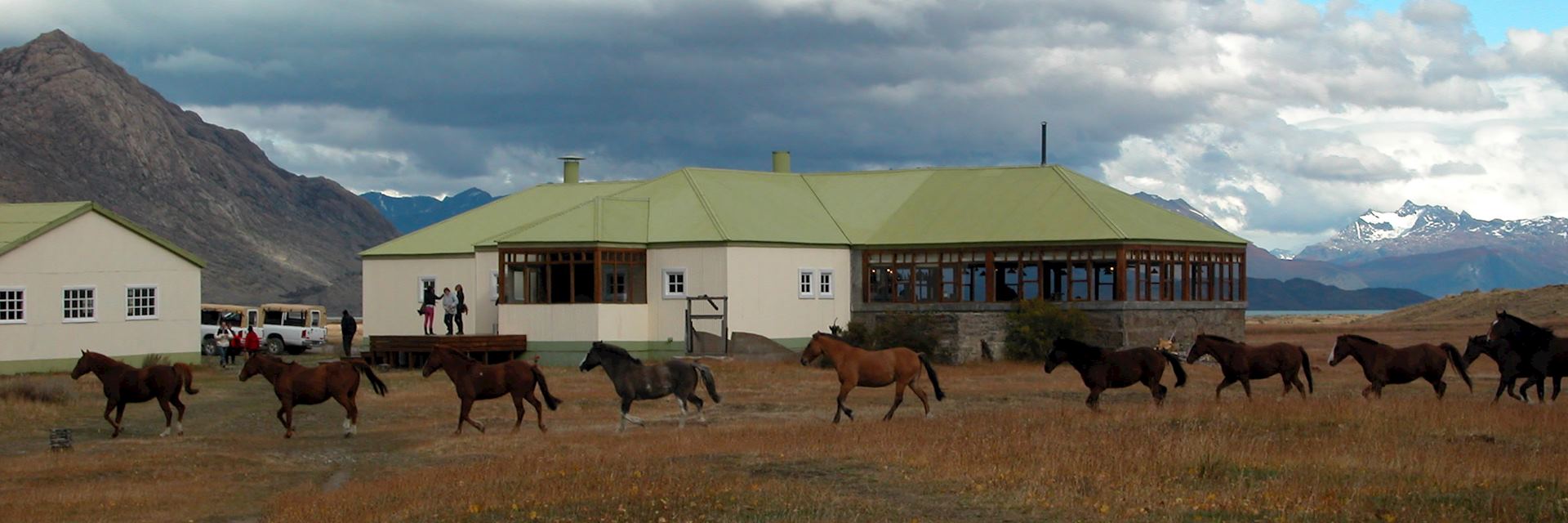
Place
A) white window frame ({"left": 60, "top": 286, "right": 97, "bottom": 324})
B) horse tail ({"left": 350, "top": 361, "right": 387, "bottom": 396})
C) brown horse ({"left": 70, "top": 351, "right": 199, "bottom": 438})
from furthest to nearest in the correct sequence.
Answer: white window frame ({"left": 60, "top": 286, "right": 97, "bottom": 324}) < brown horse ({"left": 70, "top": 351, "right": 199, "bottom": 438}) < horse tail ({"left": 350, "top": 361, "right": 387, "bottom": 396})

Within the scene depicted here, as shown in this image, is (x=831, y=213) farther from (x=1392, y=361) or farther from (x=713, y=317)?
(x=1392, y=361)

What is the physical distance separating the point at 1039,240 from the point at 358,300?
434 ft

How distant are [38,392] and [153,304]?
44.3 feet

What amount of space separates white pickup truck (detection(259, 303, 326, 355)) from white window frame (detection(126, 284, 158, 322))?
39.2 feet

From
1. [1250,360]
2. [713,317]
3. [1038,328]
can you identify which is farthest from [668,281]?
[1250,360]

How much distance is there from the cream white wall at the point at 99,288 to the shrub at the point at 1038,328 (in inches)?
901

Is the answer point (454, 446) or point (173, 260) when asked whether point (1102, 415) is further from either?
point (173, 260)

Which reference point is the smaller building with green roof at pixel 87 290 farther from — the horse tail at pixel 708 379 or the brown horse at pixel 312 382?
the horse tail at pixel 708 379

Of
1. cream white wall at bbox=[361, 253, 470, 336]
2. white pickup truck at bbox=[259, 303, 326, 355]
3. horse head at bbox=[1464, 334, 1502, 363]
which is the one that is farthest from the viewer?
white pickup truck at bbox=[259, 303, 326, 355]

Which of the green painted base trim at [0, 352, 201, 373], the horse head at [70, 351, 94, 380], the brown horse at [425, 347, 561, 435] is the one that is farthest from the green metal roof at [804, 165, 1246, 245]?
the horse head at [70, 351, 94, 380]

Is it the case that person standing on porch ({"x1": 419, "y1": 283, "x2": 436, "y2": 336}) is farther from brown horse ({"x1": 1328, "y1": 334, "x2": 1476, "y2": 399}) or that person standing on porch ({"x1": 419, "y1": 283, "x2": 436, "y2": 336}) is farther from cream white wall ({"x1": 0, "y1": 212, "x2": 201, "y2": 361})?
brown horse ({"x1": 1328, "y1": 334, "x2": 1476, "y2": 399})

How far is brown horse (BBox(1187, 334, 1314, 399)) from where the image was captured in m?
30.3

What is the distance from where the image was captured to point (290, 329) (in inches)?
2371

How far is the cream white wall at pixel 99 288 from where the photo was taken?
43500 millimetres
